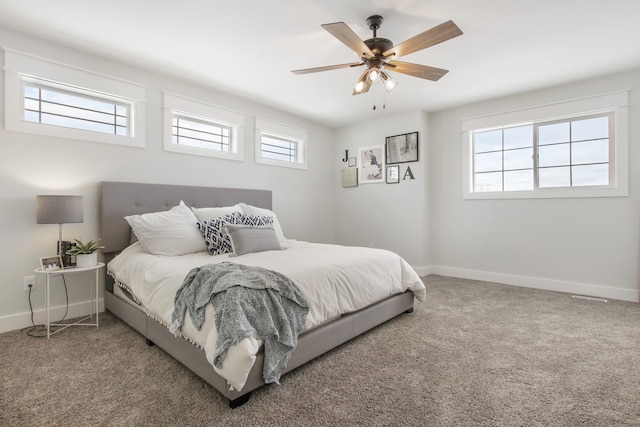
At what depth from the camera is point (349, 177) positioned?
5461 mm

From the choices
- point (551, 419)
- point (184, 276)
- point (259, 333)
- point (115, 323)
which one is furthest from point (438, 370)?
point (115, 323)

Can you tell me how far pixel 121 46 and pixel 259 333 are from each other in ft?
9.39

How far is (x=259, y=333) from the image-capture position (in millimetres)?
1635

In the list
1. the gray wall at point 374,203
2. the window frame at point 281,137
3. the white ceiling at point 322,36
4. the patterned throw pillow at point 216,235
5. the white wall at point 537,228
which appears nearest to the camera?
the white ceiling at point 322,36

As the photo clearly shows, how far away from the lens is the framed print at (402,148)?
4680 millimetres

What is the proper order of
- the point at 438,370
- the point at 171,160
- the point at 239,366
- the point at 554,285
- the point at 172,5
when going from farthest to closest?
the point at 554,285
the point at 171,160
the point at 172,5
the point at 438,370
the point at 239,366

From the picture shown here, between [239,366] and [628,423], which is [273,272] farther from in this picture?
[628,423]

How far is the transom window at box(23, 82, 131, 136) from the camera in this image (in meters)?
2.78

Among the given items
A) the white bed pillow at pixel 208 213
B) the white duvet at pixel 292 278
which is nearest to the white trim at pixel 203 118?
the white bed pillow at pixel 208 213

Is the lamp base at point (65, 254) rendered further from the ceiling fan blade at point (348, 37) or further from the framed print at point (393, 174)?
the framed print at point (393, 174)

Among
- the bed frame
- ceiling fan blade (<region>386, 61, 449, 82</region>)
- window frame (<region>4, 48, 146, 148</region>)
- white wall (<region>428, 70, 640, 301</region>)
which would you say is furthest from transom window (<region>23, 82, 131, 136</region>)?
white wall (<region>428, 70, 640, 301</region>)

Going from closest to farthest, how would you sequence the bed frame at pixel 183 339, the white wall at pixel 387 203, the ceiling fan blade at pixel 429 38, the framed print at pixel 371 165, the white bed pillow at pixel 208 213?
the bed frame at pixel 183 339 → the ceiling fan blade at pixel 429 38 → the white bed pillow at pixel 208 213 → the white wall at pixel 387 203 → the framed print at pixel 371 165

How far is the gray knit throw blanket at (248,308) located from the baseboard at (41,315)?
1754 mm

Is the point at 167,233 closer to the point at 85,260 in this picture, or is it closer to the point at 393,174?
the point at 85,260
